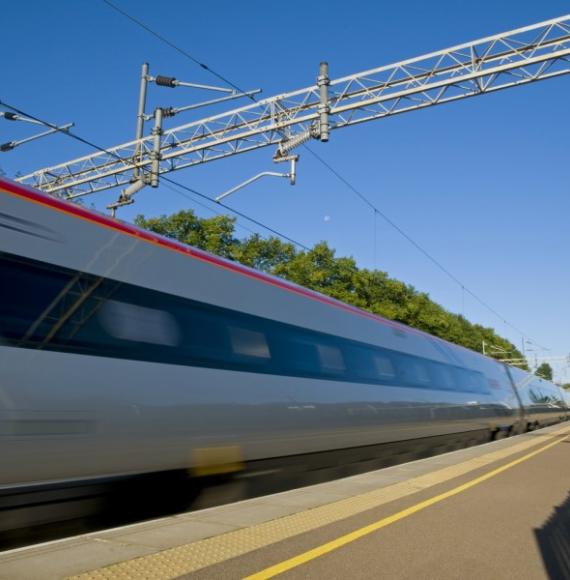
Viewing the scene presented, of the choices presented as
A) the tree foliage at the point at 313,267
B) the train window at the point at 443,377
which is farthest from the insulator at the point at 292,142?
the tree foliage at the point at 313,267

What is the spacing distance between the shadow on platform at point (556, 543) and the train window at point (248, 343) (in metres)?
3.48

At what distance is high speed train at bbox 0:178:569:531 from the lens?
447cm

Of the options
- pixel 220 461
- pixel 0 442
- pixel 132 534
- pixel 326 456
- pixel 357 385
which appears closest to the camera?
pixel 0 442

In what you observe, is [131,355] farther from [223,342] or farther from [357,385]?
[357,385]

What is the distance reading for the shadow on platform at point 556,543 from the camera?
4.11 meters

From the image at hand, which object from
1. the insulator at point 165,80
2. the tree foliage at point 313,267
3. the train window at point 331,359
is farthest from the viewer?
the tree foliage at point 313,267

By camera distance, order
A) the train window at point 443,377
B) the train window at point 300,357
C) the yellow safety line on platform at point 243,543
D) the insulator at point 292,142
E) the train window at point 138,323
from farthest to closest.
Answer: the insulator at point 292,142 < the train window at point 443,377 < the train window at point 300,357 < the train window at point 138,323 < the yellow safety line on platform at point 243,543

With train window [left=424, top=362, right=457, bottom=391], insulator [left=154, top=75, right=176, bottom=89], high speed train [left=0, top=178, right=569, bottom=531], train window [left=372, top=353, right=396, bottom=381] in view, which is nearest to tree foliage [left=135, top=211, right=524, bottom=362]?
insulator [left=154, top=75, right=176, bottom=89]

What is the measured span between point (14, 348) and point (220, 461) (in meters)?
2.74

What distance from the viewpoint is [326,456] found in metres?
8.64

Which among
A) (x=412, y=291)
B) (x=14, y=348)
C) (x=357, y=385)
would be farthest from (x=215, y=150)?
(x=412, y=291)

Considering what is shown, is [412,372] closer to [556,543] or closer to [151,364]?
[556,543]

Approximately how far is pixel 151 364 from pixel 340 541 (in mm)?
2286

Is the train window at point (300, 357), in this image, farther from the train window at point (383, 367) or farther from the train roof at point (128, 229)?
the train window at point (383, 367)
